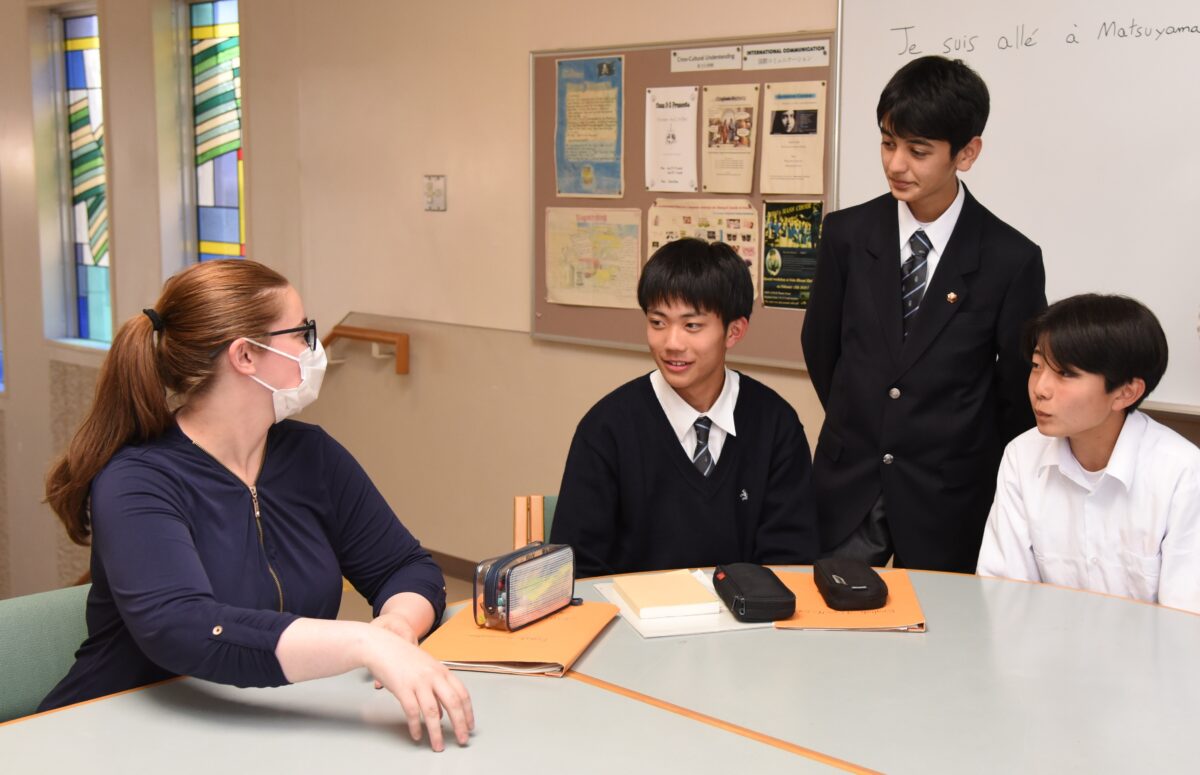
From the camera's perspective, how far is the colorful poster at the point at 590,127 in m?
3.90

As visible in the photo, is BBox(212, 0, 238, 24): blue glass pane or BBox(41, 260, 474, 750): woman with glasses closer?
BBox(41, 260, 474, 750): woman with glasses

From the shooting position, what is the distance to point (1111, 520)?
2.01 metres

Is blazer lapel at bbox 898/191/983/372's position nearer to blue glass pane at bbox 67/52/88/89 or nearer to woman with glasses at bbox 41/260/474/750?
woman with glasses at bbox 41/260/474/750

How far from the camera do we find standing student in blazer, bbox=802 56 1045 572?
2.28 metres

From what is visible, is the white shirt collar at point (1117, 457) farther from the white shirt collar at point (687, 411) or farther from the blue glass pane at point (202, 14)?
the blue glass pane at point (202, 14)

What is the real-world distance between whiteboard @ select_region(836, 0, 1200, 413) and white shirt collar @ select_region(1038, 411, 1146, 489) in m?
0.86

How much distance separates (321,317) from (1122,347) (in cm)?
361

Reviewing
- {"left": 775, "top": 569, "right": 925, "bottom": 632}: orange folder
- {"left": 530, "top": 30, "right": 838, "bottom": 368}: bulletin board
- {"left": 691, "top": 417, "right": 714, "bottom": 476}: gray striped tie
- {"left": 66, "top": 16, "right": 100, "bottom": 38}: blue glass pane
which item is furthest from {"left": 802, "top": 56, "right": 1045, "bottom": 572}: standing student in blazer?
{"left": 66, "top": 16, "right": 100, "bottom": 38}: blue glass pane

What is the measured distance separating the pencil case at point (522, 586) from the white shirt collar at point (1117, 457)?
36.4 inches

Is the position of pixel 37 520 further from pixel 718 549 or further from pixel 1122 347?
pixel 1122 347

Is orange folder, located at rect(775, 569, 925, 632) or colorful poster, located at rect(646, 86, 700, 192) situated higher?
colorful poster, located at rect(646, 86, 700, 192)

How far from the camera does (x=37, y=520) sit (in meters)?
6.36

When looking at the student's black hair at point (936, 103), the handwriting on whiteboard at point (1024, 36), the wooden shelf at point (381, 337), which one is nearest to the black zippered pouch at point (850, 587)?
the student's black hair at point (936, 103)

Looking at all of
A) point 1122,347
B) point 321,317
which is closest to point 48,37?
point 321,317
